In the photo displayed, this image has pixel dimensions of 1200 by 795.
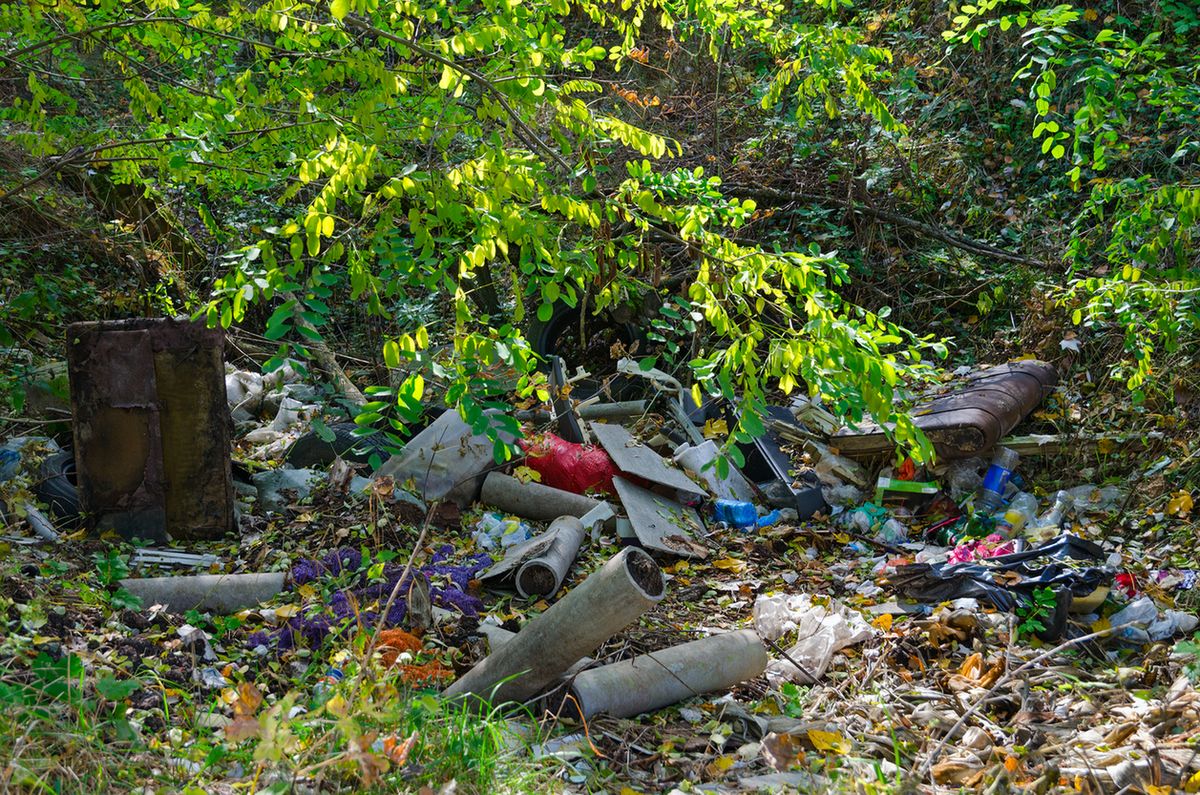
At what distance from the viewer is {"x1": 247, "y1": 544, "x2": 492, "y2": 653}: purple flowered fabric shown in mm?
3824

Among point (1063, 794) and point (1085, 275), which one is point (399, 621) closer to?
point (1063, 794)

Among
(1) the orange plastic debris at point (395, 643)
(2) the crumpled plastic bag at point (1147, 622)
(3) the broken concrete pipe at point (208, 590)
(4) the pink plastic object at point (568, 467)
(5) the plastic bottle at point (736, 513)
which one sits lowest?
(5) the plastic bottle at point (736, 513)

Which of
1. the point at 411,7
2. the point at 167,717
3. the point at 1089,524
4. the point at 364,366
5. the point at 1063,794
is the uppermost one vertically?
the point at 411,7

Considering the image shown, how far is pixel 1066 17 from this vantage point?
13.4 ft

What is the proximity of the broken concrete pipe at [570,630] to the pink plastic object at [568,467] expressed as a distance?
2.13 meters

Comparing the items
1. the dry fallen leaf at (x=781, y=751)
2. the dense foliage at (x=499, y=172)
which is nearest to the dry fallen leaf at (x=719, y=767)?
the dry fallen leaf at (x=781, y=751)

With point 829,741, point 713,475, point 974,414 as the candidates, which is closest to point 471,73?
point 829,741

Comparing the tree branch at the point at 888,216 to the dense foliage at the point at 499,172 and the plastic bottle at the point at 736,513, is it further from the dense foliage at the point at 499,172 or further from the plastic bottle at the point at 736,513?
the plastic bottle at the point at 736,513

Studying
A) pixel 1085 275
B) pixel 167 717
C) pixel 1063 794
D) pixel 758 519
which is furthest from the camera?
pixel 1085 275

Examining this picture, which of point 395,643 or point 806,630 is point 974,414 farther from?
point 395,643

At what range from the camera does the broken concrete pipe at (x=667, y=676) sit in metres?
3.40

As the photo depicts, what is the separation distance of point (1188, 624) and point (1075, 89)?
20.1 ft

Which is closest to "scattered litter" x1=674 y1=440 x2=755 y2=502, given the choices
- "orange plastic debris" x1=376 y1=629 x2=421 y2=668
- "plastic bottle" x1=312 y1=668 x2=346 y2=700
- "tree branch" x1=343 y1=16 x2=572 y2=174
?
"orange plastic debris" x1=376 y1=629 x2=421 y2=668

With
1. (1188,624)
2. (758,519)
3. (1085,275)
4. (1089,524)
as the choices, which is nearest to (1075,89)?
(1085,275)
